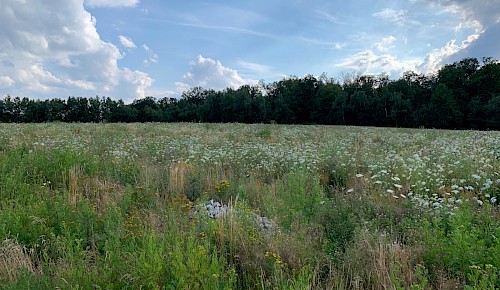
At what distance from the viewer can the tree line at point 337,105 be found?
56281 millimetres

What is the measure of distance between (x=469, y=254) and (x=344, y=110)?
2760 inches

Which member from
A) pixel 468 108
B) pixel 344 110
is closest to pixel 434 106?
pixel 468 108

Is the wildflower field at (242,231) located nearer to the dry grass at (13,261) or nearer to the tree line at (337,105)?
the dry grass at (13,261)

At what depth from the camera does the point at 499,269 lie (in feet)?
10.2

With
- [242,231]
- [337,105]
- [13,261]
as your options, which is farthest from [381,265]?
[337,105]

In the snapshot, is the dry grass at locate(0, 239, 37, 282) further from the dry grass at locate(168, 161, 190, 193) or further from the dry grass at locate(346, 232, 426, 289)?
the dry grass at locate(346, 232, 426, 289)

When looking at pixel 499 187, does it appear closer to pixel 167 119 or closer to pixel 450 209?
pixel 450 209

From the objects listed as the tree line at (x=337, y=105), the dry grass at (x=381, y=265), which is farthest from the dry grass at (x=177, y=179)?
the tree line at (x=337, y=105)

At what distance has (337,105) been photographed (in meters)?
72.3

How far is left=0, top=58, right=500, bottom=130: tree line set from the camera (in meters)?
56.3

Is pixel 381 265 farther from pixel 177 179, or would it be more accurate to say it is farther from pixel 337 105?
pixel 337 105

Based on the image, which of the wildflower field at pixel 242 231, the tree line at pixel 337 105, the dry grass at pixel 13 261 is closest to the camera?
the wildflower field at pixel 242 231

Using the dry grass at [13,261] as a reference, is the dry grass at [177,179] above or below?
above

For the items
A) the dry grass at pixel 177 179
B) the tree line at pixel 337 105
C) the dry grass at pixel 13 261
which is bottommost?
the dry grass at pixel 13 261
